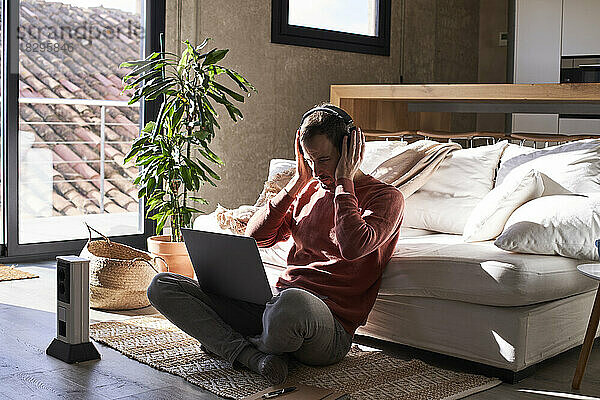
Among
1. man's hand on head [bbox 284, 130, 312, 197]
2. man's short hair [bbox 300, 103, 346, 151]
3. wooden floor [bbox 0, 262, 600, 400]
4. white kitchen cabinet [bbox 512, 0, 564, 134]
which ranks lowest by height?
wooden floor [bbox 0, 262, 600, 400]

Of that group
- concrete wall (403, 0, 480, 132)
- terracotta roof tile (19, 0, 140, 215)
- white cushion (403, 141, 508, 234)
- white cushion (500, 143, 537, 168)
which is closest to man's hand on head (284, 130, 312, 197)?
white cushion (403, 141, 508, 234)

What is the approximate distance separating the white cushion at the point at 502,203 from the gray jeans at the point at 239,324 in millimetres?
736

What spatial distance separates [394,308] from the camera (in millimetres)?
3197

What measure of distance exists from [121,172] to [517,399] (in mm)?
3652

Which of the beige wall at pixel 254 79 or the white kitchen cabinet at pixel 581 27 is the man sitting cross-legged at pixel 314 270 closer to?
the beige wall at pixel 254 79

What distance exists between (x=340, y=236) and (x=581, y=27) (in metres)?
4.32

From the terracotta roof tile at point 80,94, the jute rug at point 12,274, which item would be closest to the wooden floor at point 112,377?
the jute rug at point 12,274

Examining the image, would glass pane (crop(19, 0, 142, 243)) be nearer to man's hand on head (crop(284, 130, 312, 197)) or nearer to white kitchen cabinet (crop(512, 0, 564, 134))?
man's hand on head (crop(284, 130, 312, 197))

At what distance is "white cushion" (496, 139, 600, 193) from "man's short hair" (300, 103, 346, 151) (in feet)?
3.16

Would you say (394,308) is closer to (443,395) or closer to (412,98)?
(443,395)

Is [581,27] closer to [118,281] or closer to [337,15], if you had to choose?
[337,15]

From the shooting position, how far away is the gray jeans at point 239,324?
274cm

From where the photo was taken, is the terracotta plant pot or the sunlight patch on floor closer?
the sunlight patch on floor

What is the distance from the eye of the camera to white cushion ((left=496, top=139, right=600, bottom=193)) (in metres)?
3.42
